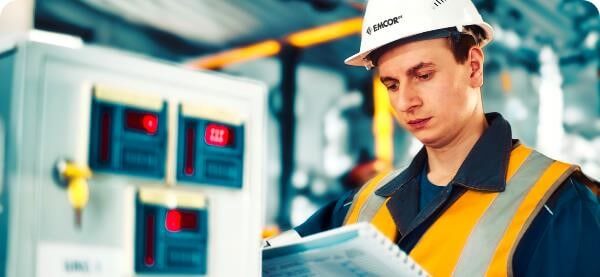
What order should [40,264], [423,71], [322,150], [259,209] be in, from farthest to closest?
[322,150]
[423,71]
[259,209]
[40,264]

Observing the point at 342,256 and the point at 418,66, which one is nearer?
the point at 342,256

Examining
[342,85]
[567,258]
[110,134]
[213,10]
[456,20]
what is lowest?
[567,258]

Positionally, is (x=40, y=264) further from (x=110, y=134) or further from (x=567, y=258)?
(x=567, y=258)

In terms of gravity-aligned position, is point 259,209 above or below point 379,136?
below

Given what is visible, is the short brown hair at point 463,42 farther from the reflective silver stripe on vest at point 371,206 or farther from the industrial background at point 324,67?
the industrial background at point 324,67

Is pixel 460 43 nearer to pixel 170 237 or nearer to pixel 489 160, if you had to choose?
pixel 489 160

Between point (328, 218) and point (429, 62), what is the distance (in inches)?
22.0

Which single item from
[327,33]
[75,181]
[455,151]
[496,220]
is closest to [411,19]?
[455,151]

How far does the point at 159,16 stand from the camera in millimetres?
4684

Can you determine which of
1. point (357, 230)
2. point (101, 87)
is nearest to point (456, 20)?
point (357, 230)

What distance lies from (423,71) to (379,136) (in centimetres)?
345

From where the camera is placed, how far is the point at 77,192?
96 centimetres

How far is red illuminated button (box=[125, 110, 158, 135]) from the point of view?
3.35 ft

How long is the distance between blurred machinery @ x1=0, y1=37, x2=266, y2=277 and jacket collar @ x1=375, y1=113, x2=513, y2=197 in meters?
0.84
